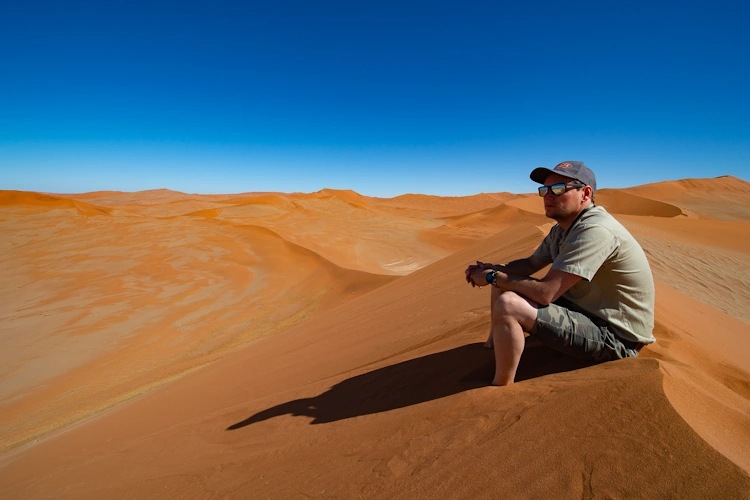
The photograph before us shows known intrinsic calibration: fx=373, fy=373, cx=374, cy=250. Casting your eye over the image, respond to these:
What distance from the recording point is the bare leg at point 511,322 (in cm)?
180

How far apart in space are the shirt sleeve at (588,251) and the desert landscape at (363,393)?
0.48 meters

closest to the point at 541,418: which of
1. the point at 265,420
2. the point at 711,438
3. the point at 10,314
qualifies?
the point at 711,438

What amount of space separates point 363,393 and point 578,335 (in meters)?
1.48

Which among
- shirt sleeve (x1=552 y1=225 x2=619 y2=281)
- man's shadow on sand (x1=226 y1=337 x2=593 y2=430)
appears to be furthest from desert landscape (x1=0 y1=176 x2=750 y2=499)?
shirt sleeve (x1=552 y1=225 x2=619 y2=281)

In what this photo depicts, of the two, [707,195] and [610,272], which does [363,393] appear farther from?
[707,195]

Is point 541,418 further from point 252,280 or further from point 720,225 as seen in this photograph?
point 720,225

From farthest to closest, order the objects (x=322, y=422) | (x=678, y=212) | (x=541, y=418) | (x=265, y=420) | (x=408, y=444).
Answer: (x=678, y=212) → (x=265, y=420) → (x=322, y=422) → (x=408, y=444) → (x=541, y=418)

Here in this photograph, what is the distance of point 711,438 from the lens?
4.03 ft

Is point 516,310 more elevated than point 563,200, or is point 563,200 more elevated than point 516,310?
point 563,200

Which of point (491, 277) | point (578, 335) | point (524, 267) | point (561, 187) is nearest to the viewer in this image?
point (578, 335)

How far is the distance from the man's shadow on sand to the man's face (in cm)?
80

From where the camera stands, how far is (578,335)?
1.86 meters

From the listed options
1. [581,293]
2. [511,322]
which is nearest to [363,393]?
[511,322]

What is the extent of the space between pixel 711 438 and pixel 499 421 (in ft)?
2.32
